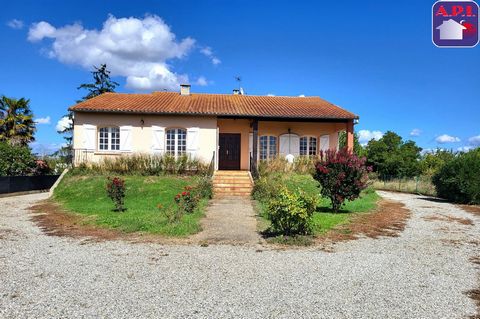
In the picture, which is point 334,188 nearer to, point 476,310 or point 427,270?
point 427,270

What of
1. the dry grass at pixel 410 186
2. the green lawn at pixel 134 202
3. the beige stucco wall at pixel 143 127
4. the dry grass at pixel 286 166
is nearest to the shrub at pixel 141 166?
the green lawn at pixel 134 202

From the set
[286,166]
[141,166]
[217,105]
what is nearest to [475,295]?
[286,166]

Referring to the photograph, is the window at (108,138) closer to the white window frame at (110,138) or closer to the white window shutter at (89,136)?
the white window frame at (110,138)

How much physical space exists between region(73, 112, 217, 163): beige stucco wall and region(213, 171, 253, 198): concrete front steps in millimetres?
2310

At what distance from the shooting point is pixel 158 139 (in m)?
18.7

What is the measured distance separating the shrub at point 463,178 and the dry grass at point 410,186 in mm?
4050

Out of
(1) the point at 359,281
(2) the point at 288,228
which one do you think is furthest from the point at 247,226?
(1) the point at 359,281

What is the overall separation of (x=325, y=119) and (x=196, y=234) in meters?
13.0

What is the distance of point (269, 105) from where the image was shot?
2142 centimetres

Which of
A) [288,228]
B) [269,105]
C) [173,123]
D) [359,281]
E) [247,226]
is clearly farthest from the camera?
[269,105]

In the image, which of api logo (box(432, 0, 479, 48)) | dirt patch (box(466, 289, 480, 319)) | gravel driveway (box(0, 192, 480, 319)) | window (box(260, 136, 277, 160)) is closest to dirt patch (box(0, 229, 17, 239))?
gravel driveway (box(0, 192, 480, 319))

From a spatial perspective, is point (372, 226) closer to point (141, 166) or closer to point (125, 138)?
point (141, 166)

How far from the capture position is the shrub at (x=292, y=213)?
7484mm

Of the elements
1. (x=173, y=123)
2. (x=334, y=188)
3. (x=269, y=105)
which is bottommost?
(x=334, y=188)
